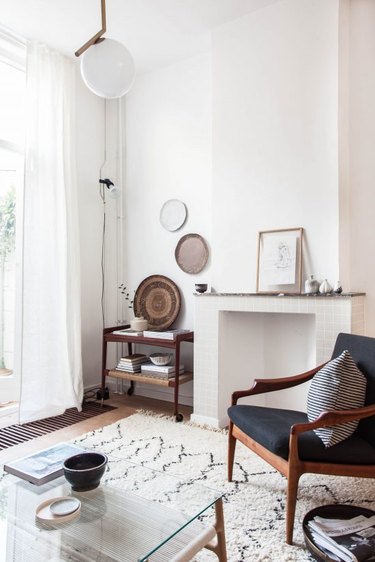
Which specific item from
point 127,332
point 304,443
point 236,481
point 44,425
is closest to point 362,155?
point 304,443

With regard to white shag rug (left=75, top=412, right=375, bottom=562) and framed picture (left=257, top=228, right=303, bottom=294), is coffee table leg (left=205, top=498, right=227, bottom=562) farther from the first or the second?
framed picture (left=257, top=228, right=303, bottom=294)

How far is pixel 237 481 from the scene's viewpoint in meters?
2.22

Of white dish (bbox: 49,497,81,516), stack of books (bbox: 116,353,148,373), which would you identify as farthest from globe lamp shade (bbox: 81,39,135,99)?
stack of books (bbox: 116,353,148,373)

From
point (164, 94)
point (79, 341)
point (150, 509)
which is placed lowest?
point (150, 509)

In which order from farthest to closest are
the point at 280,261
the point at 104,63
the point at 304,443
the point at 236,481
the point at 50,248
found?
the point at 50,248 → the point at 280,261 → the point at 236,481 → the point at 304,443 → the point at 104,63

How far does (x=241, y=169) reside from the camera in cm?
314

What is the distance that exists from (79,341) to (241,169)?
2028mm

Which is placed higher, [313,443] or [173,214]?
[173,214]

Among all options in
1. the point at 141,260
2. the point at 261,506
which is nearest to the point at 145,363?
the point at 141,260

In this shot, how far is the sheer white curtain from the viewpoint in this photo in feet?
10.8

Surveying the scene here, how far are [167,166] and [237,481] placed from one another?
2.75 metres

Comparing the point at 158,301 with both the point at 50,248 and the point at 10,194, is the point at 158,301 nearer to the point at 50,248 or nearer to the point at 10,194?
the point at 50,248

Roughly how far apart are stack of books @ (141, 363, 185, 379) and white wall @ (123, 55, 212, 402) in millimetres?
384

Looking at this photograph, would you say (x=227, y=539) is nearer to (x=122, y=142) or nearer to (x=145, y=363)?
(x=145, y=363)
